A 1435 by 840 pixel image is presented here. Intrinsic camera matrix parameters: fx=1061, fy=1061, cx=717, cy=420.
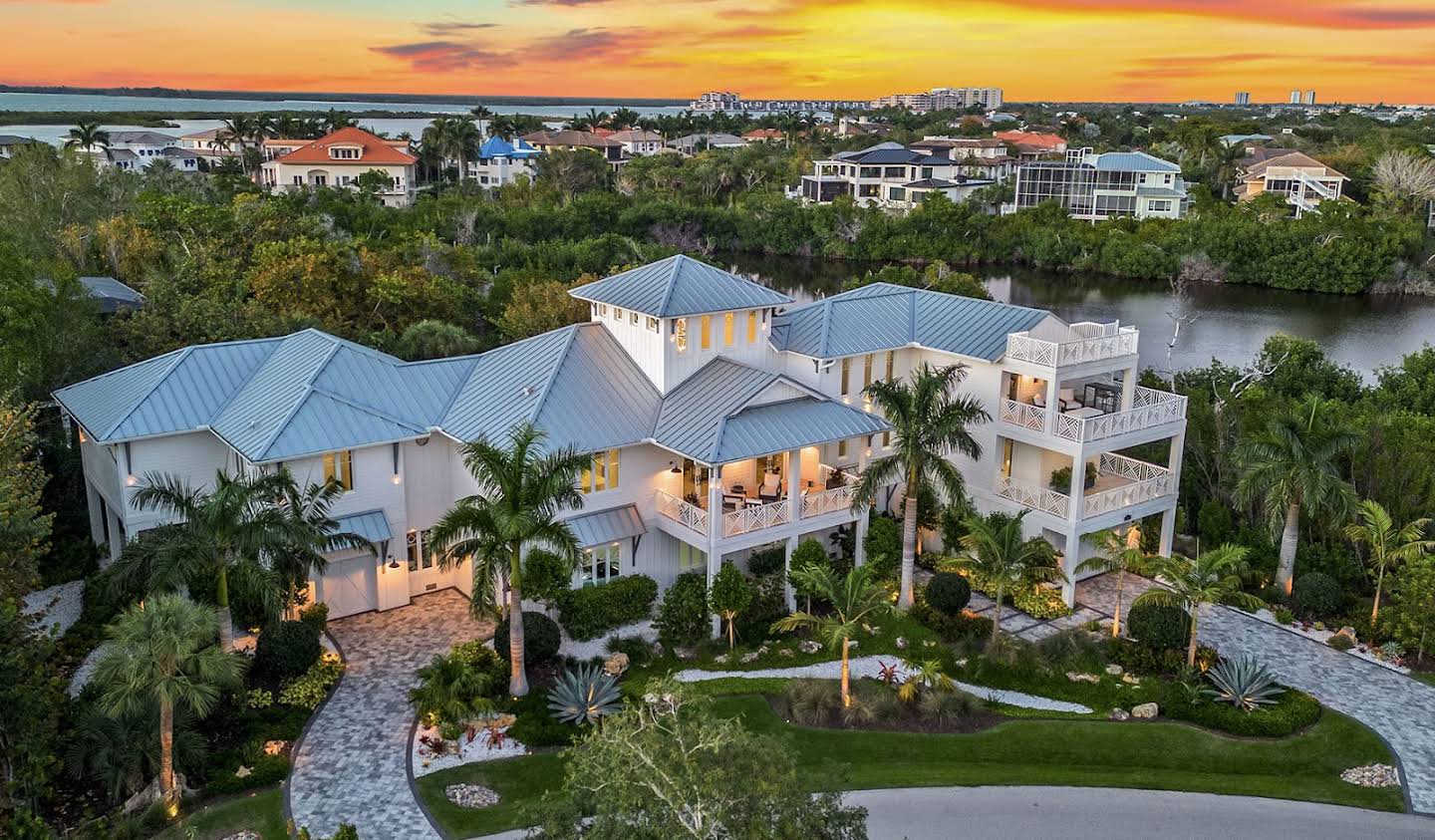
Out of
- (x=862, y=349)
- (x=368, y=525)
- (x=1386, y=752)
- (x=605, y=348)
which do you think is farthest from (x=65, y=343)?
(x=1386, y=752)

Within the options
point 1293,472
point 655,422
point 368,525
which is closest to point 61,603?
point 368,525

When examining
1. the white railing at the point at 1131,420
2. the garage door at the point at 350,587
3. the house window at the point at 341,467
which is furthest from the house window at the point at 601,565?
the white railing at the point at 1131,420

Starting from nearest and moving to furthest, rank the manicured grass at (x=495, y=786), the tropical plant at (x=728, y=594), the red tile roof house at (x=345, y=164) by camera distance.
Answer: the manicured grass at (x=495, y=786), the tropical plant at (x=728, y=594), the red tile roof house at (x=345, y=164)

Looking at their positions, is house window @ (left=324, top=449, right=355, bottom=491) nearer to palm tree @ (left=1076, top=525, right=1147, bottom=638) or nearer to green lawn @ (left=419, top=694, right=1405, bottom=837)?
green lawn @ (left=419, top=694, right=1405, bottom=837)

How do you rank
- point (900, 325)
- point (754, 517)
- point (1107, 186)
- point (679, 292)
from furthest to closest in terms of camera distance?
point (1107, 186)
point (900, 325)
point (679, 292)
point (754, 517)

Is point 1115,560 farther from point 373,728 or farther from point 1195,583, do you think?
point 373,728

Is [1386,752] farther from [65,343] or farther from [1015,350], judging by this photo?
Answer: [65,343]

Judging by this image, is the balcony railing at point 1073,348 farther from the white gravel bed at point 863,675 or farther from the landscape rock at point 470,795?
the landscape rock at point 470,795

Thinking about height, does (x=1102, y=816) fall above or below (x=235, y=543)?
below
